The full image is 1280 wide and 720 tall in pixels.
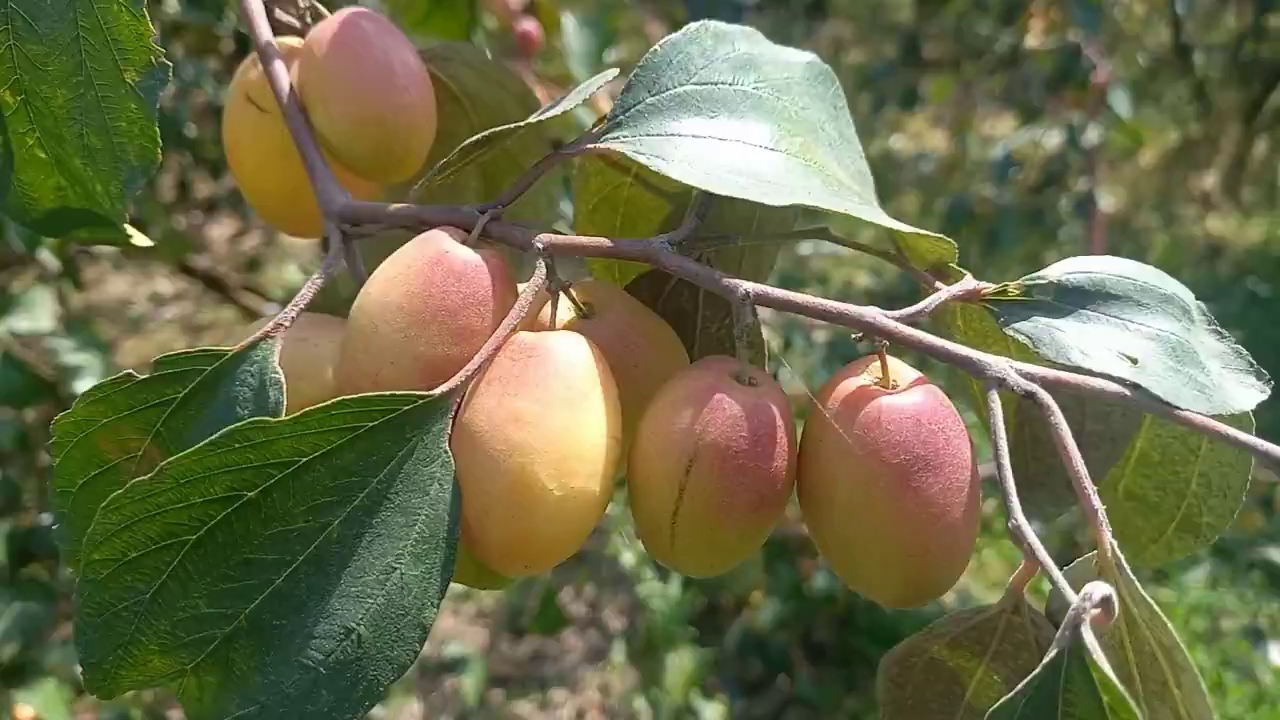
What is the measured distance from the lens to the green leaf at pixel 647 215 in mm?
596

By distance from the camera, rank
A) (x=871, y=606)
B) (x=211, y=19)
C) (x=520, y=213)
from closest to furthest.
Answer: (x=520, y=213) → (x=211, y=19) → (x=871, y=606)

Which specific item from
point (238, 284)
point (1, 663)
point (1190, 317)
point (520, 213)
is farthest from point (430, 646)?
point (1190, 317)

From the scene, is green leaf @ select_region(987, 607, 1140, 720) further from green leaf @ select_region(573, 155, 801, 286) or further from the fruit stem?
green leaf @ select_region(573, 155, 801, 286)

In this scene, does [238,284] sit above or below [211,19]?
below

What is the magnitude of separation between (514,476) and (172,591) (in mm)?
136

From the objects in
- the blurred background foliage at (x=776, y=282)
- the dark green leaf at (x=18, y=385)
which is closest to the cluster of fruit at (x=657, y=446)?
the blurred background foliage at (x=776, y=282)

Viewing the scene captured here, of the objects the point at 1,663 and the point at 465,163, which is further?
the point at 1,663

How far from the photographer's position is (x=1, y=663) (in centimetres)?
98

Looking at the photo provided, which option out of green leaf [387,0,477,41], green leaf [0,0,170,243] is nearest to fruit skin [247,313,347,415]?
green leaf [0,0,170,243]

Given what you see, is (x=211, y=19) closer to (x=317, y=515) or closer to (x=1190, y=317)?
(x=317, y=515)

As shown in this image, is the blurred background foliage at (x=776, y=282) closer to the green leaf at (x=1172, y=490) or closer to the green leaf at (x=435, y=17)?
the green leaf at (x=435, y=17)

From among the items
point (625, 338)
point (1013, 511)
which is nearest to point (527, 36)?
point (625, 338)

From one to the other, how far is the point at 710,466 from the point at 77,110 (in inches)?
14.7

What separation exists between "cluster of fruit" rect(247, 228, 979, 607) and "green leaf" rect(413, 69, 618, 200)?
6cm
